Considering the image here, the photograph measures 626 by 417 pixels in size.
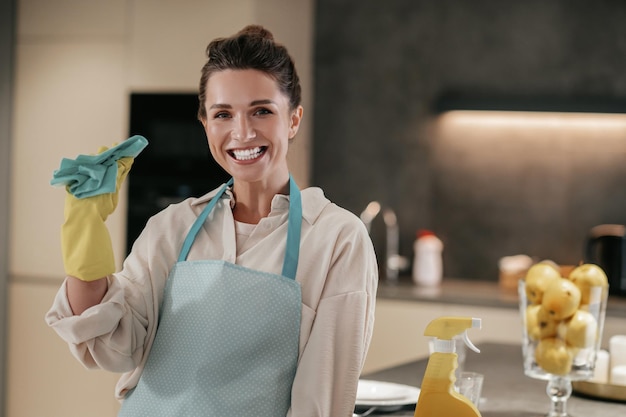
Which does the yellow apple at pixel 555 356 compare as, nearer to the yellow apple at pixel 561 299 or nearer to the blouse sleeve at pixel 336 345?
the yellow apple at pixel 561 299

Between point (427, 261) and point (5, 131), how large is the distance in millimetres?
2152

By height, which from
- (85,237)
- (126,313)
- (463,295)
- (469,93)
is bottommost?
(463,295)

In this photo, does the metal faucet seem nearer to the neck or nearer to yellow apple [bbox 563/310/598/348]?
yellow apple [bbox 563/310/598/348]

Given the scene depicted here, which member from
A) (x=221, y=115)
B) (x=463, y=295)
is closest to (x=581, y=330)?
(x=221, y=115)

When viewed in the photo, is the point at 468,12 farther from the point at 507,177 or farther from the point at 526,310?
the point at 526,310

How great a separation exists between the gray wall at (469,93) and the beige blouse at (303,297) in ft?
9.18

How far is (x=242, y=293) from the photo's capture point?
153cm

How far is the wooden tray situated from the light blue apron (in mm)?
915

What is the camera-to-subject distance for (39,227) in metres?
4.46

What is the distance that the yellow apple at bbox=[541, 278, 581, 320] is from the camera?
71.6 inches

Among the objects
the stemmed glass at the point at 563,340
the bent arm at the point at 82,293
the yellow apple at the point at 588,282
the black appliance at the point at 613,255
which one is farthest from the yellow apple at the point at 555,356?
the black appliance at the point at 613,255

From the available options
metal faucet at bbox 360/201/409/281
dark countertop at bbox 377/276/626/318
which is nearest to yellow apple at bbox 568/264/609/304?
dark countertop at bbox 377/276/626/318

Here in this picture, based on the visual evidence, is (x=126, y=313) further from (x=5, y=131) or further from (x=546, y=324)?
(x=5, y=131)

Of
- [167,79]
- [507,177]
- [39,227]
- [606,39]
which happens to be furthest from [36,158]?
→ [606,39]
